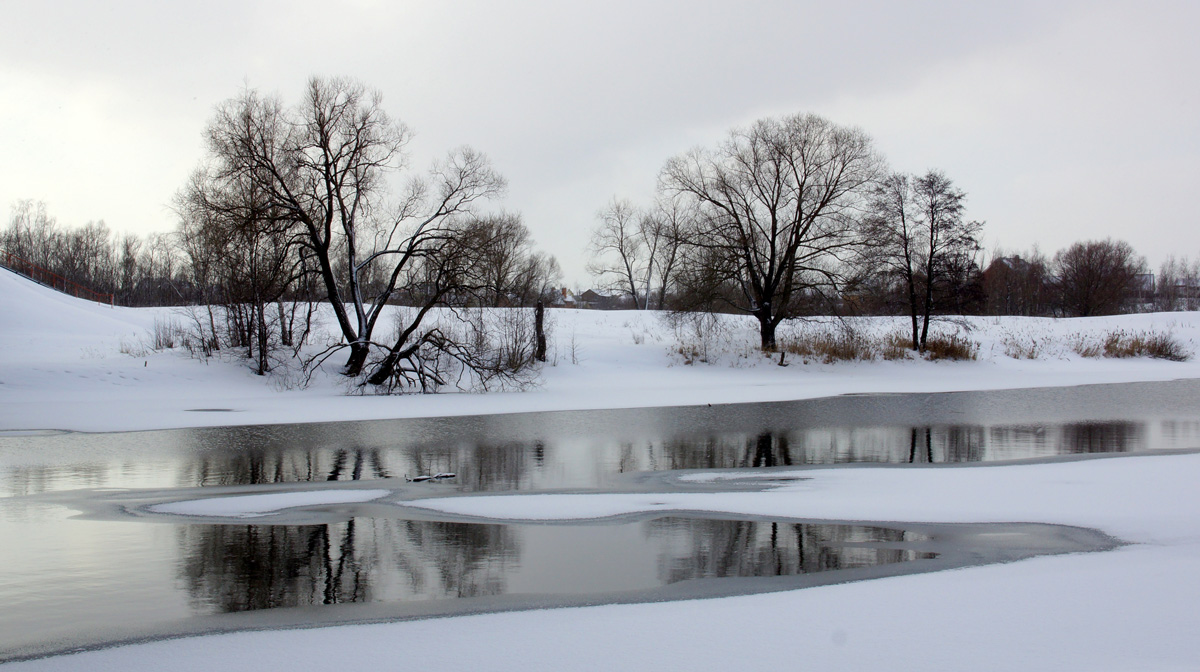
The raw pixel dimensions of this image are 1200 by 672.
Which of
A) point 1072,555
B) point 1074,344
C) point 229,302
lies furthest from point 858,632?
point 1074,344

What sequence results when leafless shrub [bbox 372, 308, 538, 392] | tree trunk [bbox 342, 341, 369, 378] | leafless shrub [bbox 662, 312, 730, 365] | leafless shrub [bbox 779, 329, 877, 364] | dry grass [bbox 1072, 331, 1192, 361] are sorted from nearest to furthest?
leafless shrub [bbox 372, 308, 538, 392] < tree trunk [bbox 342, 341, 369, 378] < leafless shrub [bbox 662, 312, 730, 365] < leafless shrub [bbox 779, 329, 877, 364] < dry grass [bbox 1072, 331, 1192, 361]

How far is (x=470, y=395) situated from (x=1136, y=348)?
3704 centimetres

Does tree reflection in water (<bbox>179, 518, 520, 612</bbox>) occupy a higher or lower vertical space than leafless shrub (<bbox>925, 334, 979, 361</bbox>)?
lower

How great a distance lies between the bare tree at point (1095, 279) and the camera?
267 ft

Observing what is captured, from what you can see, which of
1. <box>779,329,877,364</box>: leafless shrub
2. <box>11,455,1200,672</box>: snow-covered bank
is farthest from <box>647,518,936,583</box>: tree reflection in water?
<box>779,329,877,364</box>: leafless shrub

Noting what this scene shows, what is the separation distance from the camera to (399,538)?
8.15 metres

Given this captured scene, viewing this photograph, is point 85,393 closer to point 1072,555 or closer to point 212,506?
point 212,506

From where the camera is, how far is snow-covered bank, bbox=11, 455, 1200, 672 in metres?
4.92

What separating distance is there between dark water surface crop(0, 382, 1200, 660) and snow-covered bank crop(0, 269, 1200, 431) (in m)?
5.13

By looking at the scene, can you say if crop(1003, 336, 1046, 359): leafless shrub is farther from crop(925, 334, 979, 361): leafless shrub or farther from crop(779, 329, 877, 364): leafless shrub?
crop(779, 329, 877, 364): leafless shrub

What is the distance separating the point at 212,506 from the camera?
9859 mm

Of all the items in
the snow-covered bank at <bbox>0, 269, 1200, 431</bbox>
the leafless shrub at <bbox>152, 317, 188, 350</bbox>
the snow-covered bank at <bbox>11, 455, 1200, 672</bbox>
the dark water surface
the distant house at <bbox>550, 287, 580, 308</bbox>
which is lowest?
the dark water surface

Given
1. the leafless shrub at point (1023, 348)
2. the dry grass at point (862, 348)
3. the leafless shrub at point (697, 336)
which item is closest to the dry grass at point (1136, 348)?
the leafless shrub at point (1023, 348)

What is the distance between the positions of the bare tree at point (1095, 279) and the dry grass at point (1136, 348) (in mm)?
37552
